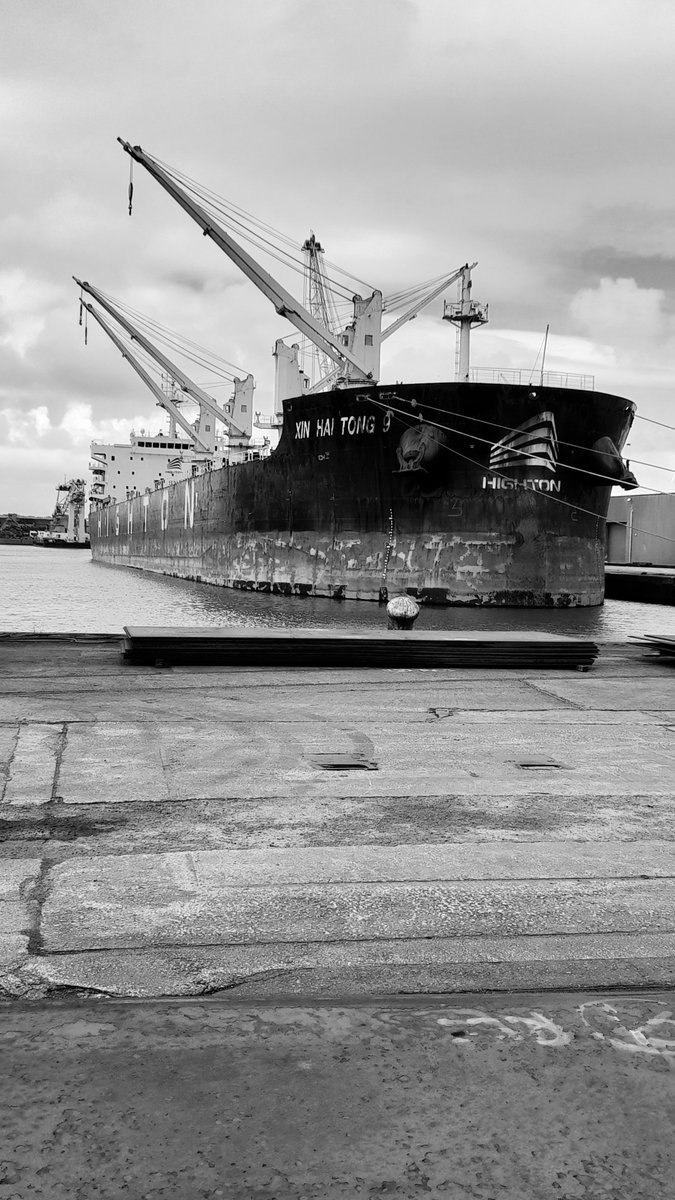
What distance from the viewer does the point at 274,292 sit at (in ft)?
113

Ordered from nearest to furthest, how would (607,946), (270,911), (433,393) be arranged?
(607,946) → (270,911) → (433,393)

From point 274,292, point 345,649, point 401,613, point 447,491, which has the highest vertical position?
point 274,292

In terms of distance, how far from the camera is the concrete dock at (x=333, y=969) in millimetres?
2006

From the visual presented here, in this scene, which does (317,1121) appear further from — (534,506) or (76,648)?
(534,506)

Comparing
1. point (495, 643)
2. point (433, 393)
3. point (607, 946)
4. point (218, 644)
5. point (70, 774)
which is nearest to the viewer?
point (607, 946)

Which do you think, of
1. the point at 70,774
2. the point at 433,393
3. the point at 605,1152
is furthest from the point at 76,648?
the point at 433,393

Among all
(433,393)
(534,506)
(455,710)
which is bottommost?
(455,710)

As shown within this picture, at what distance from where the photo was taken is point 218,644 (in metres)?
11.5

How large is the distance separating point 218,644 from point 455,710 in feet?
12.6

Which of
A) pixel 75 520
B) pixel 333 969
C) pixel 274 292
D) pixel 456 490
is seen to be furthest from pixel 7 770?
pixel 75 520

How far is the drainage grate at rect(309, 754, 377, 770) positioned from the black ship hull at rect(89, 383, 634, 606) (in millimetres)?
20275

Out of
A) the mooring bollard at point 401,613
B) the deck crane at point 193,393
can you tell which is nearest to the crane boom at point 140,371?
the deck crane at point 193,393

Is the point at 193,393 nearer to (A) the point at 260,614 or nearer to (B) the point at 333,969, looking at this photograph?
(A) the point at 260,614

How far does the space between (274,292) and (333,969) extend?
3382 cm
